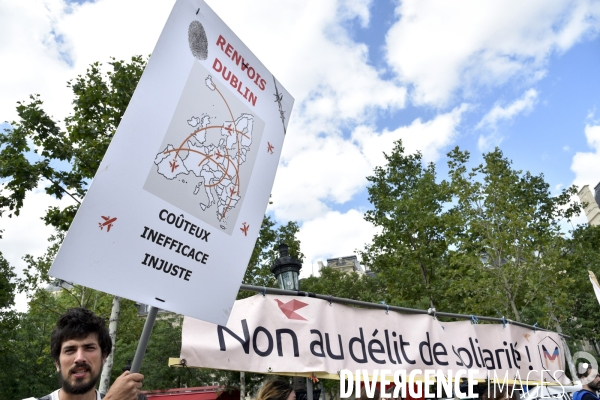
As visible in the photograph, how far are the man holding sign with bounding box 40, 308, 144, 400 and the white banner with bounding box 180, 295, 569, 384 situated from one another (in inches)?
44.5

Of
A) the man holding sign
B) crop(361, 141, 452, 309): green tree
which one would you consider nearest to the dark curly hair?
the man holding sign

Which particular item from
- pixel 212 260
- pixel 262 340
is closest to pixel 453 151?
pixel 262 340

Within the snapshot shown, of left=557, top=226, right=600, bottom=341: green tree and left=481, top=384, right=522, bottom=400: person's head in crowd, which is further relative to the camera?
left=557, top=226, right=600, bottom=341: green tree

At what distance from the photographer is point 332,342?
4.07 m

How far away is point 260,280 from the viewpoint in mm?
19125

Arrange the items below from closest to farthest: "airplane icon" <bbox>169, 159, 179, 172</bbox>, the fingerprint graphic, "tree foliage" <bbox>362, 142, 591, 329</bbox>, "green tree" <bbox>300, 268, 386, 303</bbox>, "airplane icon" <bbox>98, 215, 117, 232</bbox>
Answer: "airplane icon" <bbox>98, 215, 117, 232</bbox> < "airplane icon" <bbox>169, 159, 179, 172</bbox> < the fingerprint graphic < "tree foliage" <bbox>362, 142, 591, 329</bbox> < "green tree" <bbox>300, 268, 386, 303</bbox>

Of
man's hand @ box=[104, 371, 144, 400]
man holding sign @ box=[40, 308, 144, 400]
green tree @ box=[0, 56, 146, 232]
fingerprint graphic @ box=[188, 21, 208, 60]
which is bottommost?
man's hand @ box=[104, 371, 144, 400]

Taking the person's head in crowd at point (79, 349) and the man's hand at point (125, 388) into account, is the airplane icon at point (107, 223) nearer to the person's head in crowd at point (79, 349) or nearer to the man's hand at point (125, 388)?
the man's hand at point (125, 388)

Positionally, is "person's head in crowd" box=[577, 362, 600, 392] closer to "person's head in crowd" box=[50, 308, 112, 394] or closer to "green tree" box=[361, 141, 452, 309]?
"person's head in crowd" box=[50, 308, 112, 394]

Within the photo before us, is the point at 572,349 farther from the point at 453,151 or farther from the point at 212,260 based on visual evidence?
the point at 212,260

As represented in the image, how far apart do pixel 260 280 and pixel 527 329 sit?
13485mm

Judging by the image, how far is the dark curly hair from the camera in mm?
2230

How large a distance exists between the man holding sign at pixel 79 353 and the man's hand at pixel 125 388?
14.0 inches

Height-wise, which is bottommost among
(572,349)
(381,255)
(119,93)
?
(572,349)
